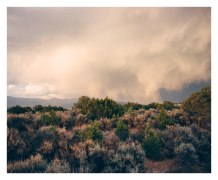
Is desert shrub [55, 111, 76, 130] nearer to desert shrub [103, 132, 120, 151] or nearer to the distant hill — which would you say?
the distant hill

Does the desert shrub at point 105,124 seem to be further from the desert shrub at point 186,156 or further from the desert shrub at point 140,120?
the desert shrub at point 186,156

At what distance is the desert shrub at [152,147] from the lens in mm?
8016

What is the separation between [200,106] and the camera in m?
9.30

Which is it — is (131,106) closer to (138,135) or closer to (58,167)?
(138,135)

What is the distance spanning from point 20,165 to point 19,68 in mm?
2624

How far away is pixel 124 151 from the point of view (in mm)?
7773

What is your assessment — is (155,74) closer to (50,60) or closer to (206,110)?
(206,110)

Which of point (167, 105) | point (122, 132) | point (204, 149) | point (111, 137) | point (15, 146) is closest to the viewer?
point (15, 146)

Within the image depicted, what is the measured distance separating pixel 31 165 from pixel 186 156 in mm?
3739

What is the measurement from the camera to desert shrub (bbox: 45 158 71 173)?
23.9ft

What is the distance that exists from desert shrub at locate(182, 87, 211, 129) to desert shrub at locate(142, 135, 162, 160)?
1.51 meters

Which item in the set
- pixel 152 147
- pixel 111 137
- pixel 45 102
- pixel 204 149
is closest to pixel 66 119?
pixel 45 102
